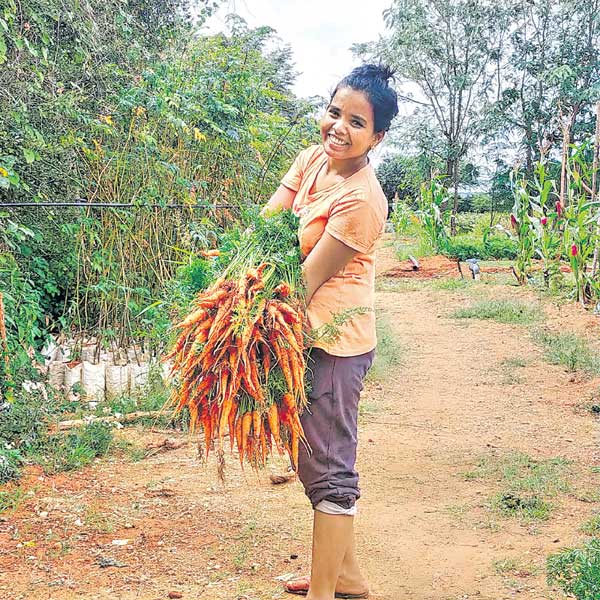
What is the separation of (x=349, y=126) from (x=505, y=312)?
5852 millimetres

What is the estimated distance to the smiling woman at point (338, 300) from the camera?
2.25 metres

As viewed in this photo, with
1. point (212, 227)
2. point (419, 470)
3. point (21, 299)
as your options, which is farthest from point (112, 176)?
point (419, 470)

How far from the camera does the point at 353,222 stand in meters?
2.17

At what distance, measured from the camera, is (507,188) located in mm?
19438

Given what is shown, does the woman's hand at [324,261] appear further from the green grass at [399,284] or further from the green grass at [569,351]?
the green grass at [399,284]

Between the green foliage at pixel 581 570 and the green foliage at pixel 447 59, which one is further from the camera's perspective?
the green foliage at pixel 447 59

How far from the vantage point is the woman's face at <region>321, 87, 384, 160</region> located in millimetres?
2258

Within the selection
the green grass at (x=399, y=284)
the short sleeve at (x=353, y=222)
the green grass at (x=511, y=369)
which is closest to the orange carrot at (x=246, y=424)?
the short sleeve at (x=353, y=222)

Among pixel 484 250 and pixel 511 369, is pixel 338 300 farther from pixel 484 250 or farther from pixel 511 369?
pixel 484 250

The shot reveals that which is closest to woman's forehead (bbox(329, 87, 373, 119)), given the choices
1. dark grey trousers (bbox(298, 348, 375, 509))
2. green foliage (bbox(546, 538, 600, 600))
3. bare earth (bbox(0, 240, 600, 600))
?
dark grey trousers (bbox(298, 348, 375, 509))

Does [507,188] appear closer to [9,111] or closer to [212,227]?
[212,227]

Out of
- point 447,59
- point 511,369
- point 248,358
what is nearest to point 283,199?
point 248,358

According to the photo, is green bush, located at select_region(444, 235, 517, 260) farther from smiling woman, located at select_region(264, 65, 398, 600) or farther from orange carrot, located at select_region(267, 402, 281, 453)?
orange carrot, located at select_region(267, 402, 281, 453)

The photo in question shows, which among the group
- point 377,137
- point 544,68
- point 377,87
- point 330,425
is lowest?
point 330,425
